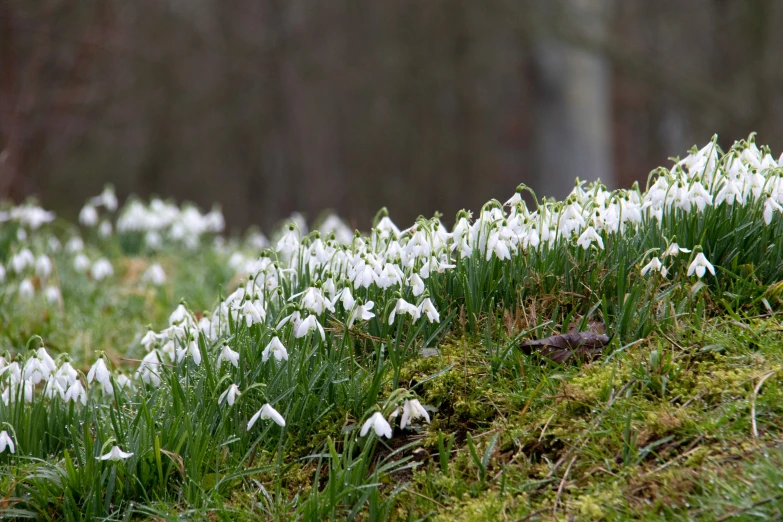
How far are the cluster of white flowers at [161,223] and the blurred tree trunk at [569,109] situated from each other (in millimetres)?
4985

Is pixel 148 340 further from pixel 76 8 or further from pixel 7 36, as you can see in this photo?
pixel 76 8

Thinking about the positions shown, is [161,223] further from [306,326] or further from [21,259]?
[306,326]

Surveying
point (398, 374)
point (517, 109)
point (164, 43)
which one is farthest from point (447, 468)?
point (517, 109)

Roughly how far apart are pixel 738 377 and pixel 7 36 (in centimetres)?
1004

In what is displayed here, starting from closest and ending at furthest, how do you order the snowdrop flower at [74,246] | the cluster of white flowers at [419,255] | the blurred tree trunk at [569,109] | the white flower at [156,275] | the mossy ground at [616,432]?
the mossy ground at [616,432] < the cluster of white flowers at [419,255] < the white flower at [156,275] < the snowdrop flower at [74,246] < the blurred tree trunk at [569,109]

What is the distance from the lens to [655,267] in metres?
2.80

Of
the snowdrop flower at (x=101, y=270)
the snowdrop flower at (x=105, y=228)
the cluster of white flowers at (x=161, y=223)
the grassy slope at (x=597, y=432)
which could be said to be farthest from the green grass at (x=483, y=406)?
the snowdrop flower at (x=105, y=228)

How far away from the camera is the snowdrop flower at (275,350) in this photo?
104 inches

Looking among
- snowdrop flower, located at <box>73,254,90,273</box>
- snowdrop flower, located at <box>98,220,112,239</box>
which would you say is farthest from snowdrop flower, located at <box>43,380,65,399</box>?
snowdrop flower, located at <box>98,220,112,239</box>

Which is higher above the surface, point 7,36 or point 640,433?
point 7,36

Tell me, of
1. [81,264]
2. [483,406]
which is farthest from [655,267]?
[81,264]

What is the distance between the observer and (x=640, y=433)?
2.38 metres

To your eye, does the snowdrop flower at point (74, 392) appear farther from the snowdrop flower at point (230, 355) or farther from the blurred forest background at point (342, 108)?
the blurred forest background at point (342, 108)

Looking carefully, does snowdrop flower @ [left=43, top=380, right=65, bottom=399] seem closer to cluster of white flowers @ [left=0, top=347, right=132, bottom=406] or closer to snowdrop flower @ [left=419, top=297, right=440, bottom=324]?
cluster of white flowers @ [left=0, top=347, right=132, bottom=406]
